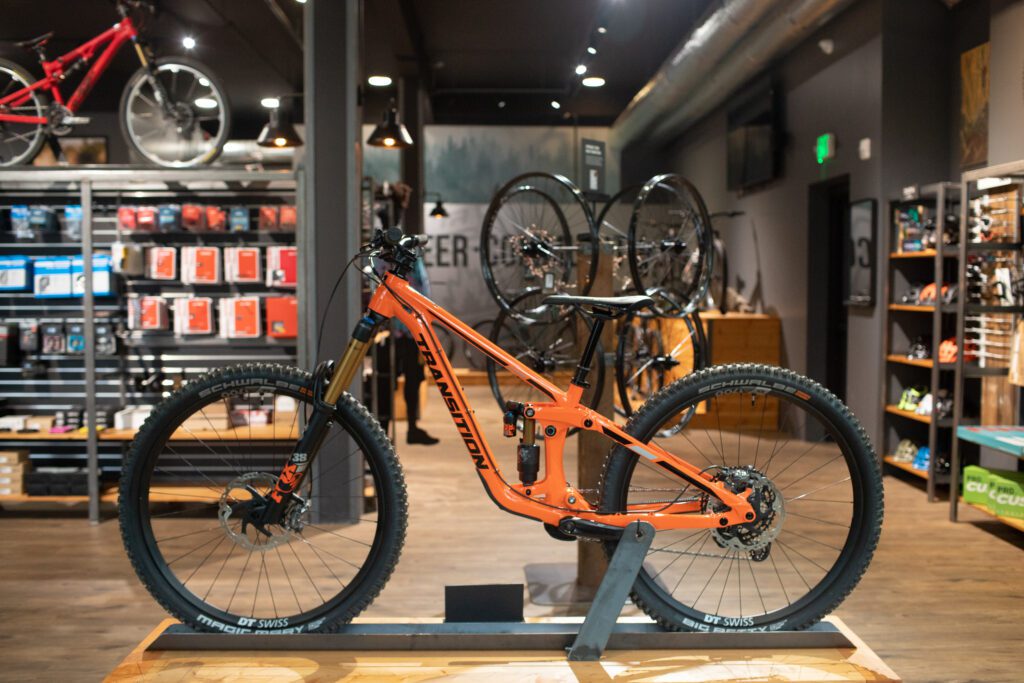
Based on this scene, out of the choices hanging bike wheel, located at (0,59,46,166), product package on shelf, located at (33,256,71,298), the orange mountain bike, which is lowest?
the orange mountain bike

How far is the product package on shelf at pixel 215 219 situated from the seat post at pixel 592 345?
336 cm

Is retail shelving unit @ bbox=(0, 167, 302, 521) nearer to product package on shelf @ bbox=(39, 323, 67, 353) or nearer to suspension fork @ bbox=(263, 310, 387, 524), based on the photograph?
product package on shelf @ bbox=(39, 323, 67, 353)

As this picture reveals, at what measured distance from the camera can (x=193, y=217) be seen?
193 inches

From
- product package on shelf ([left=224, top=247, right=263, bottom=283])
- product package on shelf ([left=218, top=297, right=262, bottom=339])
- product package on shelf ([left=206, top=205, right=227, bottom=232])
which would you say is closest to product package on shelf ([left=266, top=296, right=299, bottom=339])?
product package on shelf ([left=218, top=297, right=262, bottom=339])

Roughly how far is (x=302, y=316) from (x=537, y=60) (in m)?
5.38

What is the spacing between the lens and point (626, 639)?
1988 mm

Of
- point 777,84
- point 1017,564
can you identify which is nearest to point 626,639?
point 1017,564

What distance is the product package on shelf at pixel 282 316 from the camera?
4902 mm

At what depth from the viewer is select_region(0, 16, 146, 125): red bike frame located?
4.86 meters

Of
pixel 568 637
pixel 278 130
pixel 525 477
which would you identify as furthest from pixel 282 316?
pixel 568 637

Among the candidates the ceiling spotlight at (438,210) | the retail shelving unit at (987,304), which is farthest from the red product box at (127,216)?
the ceiling spotlight at (438,210)

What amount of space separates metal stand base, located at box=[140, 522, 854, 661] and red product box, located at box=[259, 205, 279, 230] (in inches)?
129

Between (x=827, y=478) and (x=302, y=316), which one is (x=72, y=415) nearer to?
(x=302, y=316)

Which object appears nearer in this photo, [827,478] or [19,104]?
[19,104]
